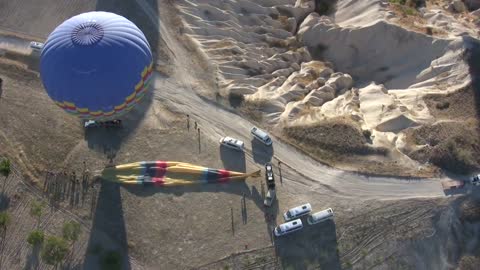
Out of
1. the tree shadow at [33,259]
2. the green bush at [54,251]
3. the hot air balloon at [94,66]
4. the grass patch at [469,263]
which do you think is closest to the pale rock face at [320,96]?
the hot air balloon at [94,66]

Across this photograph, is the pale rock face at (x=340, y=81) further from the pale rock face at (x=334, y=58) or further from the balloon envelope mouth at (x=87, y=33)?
the balloon envelope mouth at (x=87, y=33)

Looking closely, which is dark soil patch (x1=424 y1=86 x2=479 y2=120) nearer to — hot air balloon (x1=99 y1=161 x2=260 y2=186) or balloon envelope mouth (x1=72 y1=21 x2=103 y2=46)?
hot air balloon (x1=99 y1=161 x2=260 y2=186)

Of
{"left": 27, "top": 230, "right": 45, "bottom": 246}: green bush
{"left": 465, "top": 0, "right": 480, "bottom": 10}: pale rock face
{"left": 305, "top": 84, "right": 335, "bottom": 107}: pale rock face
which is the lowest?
{"left": 27, "top": 230, "right": 45, "bottom": 246}: green bush

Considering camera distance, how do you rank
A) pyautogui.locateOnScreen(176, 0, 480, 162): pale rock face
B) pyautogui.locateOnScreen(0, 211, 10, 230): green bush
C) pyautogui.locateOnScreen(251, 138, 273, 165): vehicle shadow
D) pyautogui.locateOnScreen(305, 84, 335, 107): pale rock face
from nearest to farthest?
pyautogui.locateOnScreen(0, 211, 10, 230): green bush < pyautogui.locateOnScreen(251, 138, 273, 165): vehicle shadow < pyautogui.locateOnScreen(176, 0, 480, 162): pale rock face < pyautogui.locateOnScreen(305, 84, 335, 107): pale rock face

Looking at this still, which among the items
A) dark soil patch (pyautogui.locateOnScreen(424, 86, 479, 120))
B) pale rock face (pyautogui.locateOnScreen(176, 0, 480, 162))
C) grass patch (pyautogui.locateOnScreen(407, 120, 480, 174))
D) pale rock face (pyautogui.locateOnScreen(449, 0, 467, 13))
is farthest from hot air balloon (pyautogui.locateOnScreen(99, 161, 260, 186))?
pale rock face (pyautogui.locateOnScreen(449, 0, 467, 13))

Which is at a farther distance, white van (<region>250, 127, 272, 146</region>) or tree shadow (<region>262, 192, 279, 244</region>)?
white van (<region>250, 127, 272, 146</region>)

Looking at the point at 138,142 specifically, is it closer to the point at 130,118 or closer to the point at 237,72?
the point at 130,118
